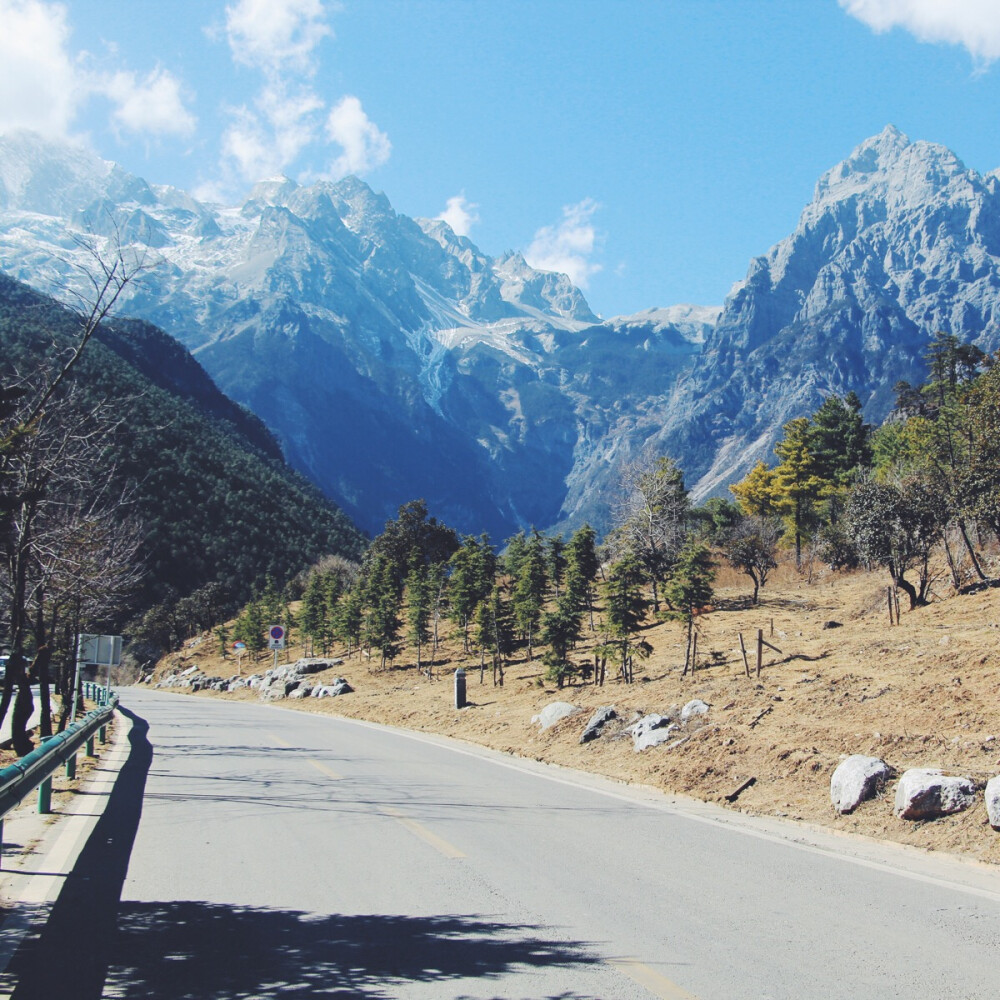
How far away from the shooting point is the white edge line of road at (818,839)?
6.67 m

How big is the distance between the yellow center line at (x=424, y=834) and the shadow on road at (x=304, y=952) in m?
1.90

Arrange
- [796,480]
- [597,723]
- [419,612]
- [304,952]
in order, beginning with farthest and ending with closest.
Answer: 1. [796,480]
2. [419,612]
3. [597,723]
4. [304,952]

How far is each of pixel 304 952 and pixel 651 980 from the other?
202cm

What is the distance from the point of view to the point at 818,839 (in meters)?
8.13

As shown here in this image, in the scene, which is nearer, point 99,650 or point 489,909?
point 489,909

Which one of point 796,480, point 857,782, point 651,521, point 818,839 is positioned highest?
point 796,480

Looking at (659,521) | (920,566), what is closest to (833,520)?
(659,521)

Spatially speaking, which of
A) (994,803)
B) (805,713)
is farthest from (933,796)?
(805,713)

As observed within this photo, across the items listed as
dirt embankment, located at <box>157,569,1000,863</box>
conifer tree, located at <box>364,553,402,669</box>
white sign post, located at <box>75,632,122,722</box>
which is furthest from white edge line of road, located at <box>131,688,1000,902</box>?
conifer tree, located at <box>364,553,402,669</box>

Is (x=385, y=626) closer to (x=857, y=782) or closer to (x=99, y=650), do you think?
(x=99, y=650)

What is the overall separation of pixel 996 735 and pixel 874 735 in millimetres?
1477

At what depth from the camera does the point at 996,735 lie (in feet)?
31.4

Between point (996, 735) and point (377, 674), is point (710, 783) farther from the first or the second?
point (377, 674)

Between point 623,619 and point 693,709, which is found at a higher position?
point 623,619
